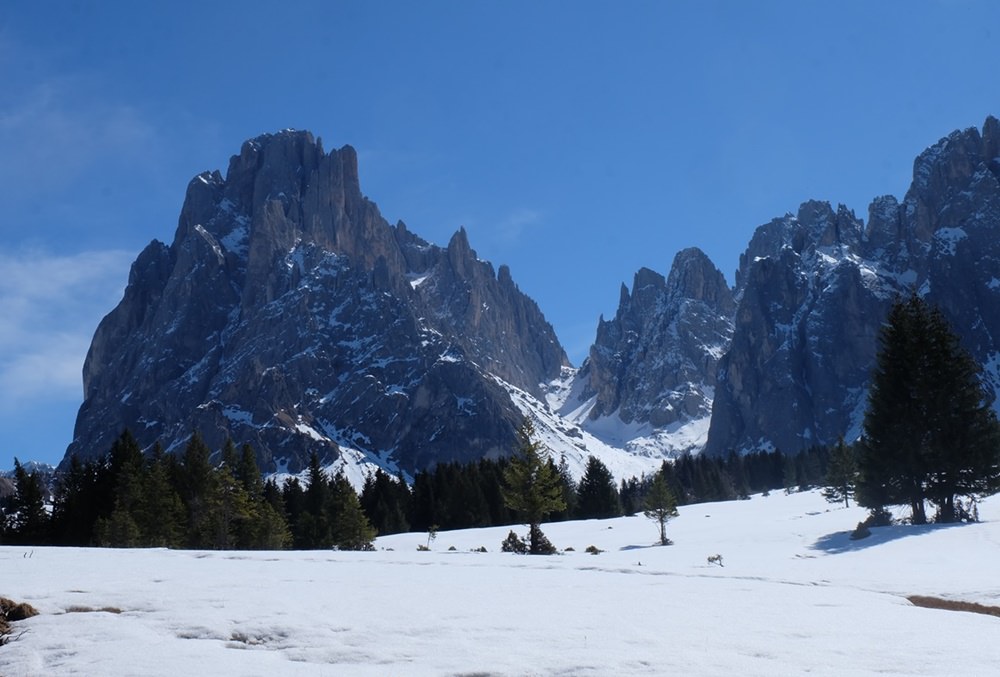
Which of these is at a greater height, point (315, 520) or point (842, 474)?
point (842, 474)

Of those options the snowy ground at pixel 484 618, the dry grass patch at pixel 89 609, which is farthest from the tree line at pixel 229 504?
the dry grass patch at pixel 89 609

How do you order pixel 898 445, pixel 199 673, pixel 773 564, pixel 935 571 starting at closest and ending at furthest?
1. pixel 199 673
2. pixel 935 571
3. pixel 773 564
4. pixel 898 445

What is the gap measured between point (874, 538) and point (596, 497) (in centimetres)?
7595

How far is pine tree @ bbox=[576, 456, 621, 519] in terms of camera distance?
102 m

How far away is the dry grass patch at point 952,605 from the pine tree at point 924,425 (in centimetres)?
1869

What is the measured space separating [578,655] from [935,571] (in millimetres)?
14249

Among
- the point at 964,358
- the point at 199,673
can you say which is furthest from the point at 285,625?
the point at 964,358

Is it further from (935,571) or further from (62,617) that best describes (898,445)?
(62,617)

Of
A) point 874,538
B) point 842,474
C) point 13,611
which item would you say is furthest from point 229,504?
point 842,474

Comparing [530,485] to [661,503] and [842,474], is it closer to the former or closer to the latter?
[661,503]

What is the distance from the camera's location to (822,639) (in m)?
11.0

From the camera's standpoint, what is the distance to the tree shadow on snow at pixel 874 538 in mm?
26917

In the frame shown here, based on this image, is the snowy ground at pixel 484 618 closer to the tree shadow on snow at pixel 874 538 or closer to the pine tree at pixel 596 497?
the tree shadow on snow at pixel 874 538

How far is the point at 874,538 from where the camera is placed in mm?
27953
